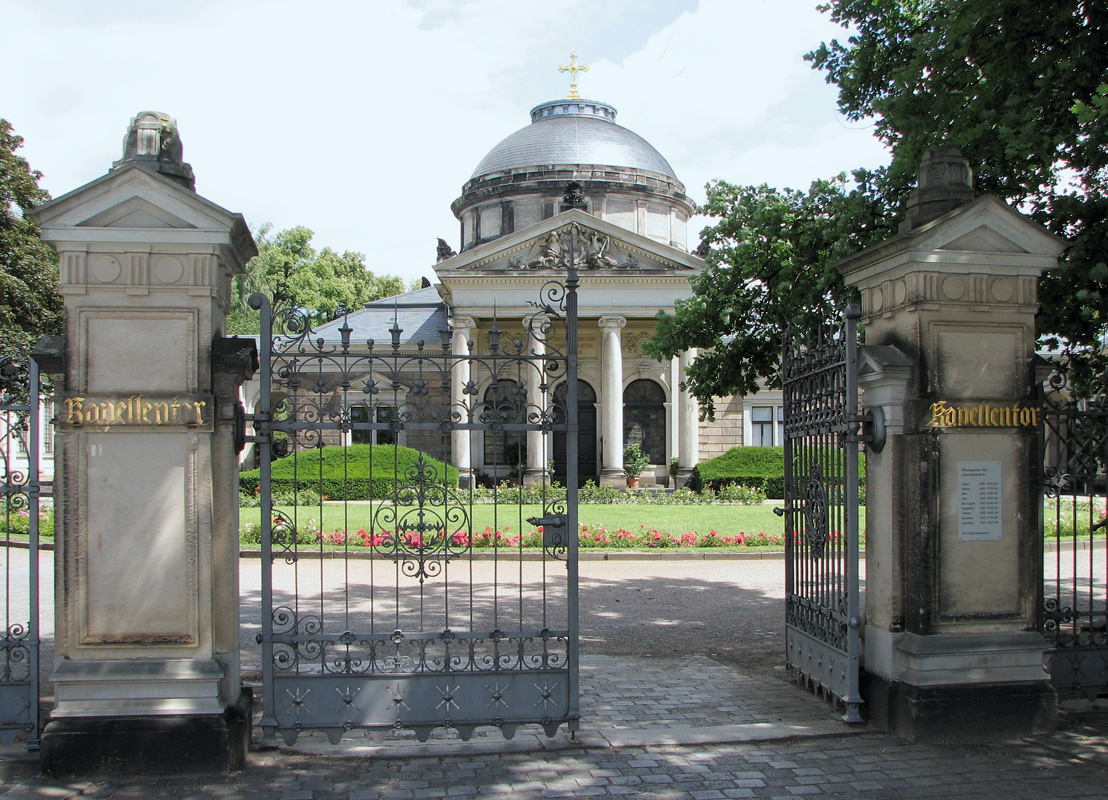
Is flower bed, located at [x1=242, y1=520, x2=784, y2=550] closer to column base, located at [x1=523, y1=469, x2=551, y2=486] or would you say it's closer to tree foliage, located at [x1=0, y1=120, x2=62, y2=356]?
tree foliage, located at [x1=0, y1=120, x2=62, y2=356]

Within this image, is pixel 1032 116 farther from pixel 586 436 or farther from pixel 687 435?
pixel 586 436

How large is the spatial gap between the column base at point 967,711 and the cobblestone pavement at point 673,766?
11 cm

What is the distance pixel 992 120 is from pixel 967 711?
4827mm

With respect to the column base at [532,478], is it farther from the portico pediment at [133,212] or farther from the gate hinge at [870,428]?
the portico pediment at [133,212]

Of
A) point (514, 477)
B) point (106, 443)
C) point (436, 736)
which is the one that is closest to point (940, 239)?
point (436, 736)

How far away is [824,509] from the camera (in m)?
6.68

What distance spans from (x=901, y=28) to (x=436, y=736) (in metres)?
8.77

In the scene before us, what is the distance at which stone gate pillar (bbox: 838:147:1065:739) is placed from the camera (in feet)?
→ 19.4

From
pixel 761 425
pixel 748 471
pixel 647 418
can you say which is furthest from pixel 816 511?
pixel 761 425

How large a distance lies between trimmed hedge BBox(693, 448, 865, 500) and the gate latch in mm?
21952

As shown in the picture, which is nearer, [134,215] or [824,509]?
[134,215]

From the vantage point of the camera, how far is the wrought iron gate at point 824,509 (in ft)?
20.2

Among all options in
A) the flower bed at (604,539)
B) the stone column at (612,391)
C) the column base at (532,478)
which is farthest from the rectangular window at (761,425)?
the flower bed at (604,539)

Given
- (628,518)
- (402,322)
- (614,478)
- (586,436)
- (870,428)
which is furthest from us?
(402,322)
